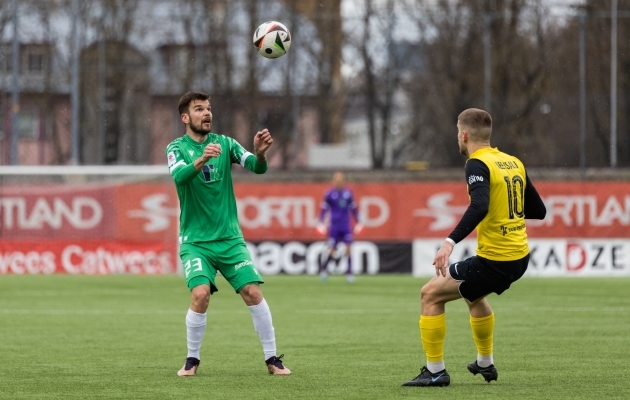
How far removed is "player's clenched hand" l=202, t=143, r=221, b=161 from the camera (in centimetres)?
871

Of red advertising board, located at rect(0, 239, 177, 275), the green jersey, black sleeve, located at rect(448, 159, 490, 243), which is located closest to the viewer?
black sleeve, located at rect(448, 159, 490, 243)

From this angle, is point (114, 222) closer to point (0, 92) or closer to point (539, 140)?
point (0, 92)

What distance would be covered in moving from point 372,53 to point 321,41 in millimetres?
1383

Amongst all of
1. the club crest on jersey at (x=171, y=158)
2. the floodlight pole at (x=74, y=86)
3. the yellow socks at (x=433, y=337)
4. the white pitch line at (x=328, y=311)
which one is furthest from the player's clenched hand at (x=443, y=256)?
the floodlight pole at (x=74, y=86)

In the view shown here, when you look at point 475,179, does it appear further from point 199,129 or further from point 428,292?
point 199,129

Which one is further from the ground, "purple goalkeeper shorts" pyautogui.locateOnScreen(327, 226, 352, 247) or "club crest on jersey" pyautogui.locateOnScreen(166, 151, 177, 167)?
"club crest on jersey" pyautogui.locateOnScreen(166, 151, 177, 167)

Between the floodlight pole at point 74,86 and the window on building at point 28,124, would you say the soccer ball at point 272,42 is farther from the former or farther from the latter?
the window on building at point 28,124

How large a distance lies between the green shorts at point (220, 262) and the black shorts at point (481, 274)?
174 centimetres

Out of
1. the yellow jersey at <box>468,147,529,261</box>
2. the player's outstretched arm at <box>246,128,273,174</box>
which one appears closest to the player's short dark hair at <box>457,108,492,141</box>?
the yellow jersey at <box>468,147,529,261</box>

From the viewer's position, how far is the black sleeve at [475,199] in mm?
7908

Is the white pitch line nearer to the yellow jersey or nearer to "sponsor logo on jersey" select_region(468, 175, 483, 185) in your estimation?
the yellow jersey

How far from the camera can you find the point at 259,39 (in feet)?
35.6

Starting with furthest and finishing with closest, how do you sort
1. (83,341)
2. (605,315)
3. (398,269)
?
1. (398,269)
2. (605,315)
3. (83,341)

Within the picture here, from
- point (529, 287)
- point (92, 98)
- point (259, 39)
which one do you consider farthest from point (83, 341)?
point (92, 98)
